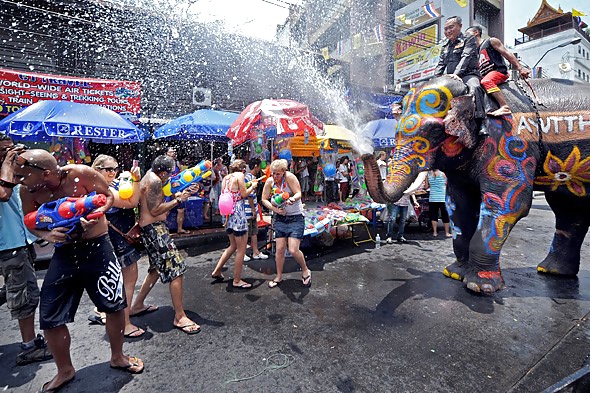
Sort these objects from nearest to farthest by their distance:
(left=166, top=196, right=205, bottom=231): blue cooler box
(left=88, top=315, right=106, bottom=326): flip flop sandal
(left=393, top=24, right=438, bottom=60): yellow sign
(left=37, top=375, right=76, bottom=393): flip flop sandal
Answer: (left=37, top=375, right=76, bottom=393): flip flop sandal < (left=88, top=315, right=106, bottom=326): flip flop sandal < (left=166, top=196, right=205, bottom=231): blue cooler box < (left=393, top=24, right=438, bottom=60): yellow sign

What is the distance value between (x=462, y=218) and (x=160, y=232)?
13.7ft

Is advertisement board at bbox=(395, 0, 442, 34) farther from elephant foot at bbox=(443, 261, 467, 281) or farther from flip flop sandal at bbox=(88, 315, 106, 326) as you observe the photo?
flip flop sandal at bbox=(88, 315, 106, 326)

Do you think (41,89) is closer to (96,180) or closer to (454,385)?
(96,180)

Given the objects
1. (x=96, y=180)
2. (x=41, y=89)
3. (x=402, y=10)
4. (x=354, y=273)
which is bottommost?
(x=354, y=273)

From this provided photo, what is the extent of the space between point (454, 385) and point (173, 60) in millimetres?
12740

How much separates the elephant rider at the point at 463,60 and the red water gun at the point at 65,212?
166 inches

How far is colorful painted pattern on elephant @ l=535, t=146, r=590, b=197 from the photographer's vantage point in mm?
4039

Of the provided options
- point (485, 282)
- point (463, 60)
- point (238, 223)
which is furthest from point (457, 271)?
point (238, 223)

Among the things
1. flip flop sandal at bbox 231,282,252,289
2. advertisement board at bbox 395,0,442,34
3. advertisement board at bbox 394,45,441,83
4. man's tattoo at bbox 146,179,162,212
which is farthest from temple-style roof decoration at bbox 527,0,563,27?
man's tattoo at bbox 146,179,162,212

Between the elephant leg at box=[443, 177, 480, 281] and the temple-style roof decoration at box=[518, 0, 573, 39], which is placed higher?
the temple-style roof decoration at box=[518, 0, 573, 39]

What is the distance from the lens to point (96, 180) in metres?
2.54

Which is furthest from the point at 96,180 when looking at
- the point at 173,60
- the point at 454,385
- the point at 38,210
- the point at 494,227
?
the point at 173,60

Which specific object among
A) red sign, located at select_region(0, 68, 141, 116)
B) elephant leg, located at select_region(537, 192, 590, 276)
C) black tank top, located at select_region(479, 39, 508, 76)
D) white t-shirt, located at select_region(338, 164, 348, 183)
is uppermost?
red sign, located at select_region(0, 68, 141, 116)

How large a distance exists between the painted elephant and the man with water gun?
379 cm
